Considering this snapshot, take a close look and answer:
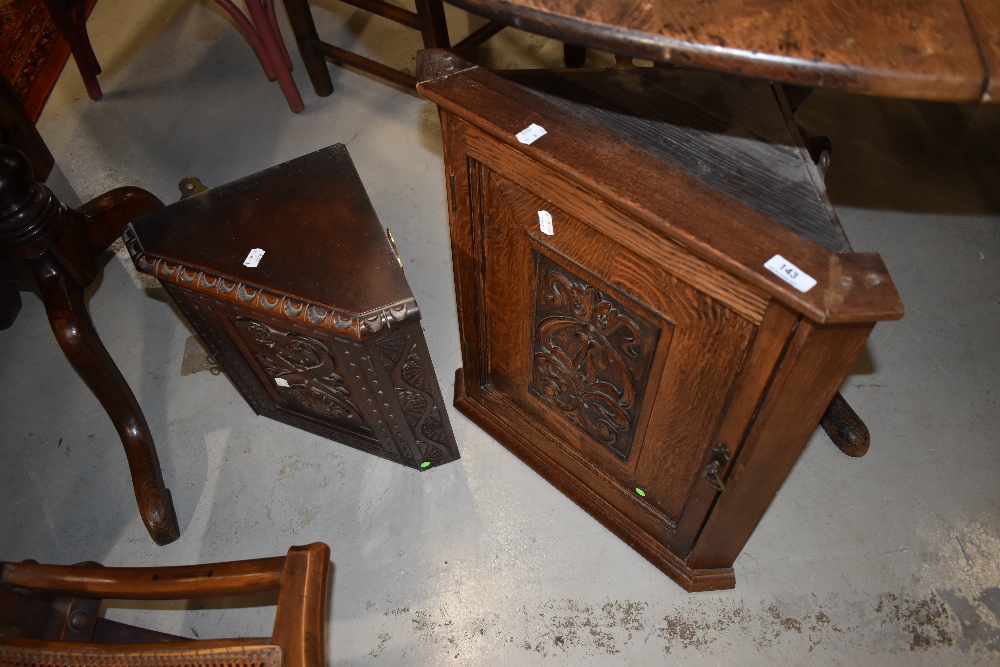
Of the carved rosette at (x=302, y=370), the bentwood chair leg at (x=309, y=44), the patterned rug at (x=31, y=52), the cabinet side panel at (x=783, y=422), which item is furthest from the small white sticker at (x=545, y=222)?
the patterned rug at (x=31, y=52)

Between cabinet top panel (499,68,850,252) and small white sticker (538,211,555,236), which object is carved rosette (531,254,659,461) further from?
cabinet top panel (499,68,850,252)

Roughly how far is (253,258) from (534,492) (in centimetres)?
83

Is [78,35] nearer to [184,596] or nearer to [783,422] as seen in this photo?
[184,596]

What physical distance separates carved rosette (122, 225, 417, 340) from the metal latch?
58 centimetres

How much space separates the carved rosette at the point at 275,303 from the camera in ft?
4.57

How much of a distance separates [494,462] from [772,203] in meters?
1.03

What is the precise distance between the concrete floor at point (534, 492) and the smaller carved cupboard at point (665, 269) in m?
0.24

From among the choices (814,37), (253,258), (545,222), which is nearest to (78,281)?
(253,258)

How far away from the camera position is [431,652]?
162 centimetres

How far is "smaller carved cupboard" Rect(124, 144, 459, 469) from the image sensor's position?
143 centimetres

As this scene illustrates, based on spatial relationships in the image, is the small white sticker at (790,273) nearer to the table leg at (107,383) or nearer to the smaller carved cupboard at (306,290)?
the smaller carved cupboard at (306,290)

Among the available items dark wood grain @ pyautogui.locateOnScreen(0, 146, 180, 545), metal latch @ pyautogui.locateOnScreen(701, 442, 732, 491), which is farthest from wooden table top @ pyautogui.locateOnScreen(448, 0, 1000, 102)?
dark wood grain @ pyautogui.locateOnScreen(0, 146, 180, 545)

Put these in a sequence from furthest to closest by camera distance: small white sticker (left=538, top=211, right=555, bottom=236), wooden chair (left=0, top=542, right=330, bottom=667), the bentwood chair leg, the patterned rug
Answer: the patterned rug → the bentwood chair leg → small white sticker (left=538, top=211, right=555, bottom=236) → wooden chair (left=0, top=542, right=330, bottom=667)

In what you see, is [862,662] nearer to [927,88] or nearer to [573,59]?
[927,88]
